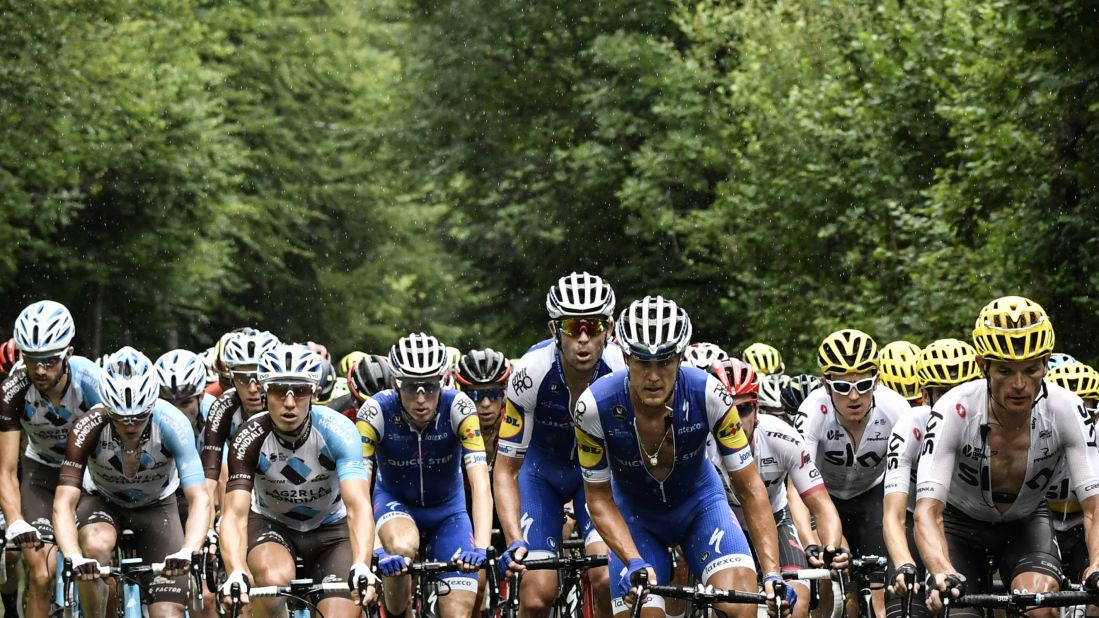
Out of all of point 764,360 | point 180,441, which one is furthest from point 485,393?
point 764,360

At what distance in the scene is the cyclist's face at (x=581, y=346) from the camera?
10984 millimetres

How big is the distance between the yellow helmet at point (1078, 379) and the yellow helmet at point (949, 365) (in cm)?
51

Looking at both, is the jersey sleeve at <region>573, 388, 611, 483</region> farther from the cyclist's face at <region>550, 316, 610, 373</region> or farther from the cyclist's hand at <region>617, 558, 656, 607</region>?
the cyclist's face at <region>550, 316, 610, 373</region>

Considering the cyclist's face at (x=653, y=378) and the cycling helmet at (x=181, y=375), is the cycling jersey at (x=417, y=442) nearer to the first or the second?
the cycling helmet at (x=181, y=375)

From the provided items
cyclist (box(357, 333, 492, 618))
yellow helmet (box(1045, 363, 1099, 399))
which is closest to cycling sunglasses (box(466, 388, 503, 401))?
cyclist (box(357, 333, 492, 618))

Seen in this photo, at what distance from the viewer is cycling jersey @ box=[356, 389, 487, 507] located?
11.6 metres

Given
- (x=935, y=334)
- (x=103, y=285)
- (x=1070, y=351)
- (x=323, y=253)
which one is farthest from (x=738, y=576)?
(x=323, y=253)

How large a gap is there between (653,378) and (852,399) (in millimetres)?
3475

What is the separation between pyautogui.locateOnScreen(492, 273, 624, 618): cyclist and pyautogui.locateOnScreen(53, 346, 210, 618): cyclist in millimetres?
1831

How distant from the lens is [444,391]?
38.5 feet

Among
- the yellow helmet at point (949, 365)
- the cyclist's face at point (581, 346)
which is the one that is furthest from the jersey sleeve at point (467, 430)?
the yellow helmet at point (949, 365)

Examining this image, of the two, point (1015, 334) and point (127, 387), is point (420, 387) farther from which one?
point (1015, 334)

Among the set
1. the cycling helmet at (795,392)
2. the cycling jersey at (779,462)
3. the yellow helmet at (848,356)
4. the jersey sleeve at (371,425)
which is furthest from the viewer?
the cycling helmet at (795,392)

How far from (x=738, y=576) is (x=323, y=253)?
34142 millimetres
